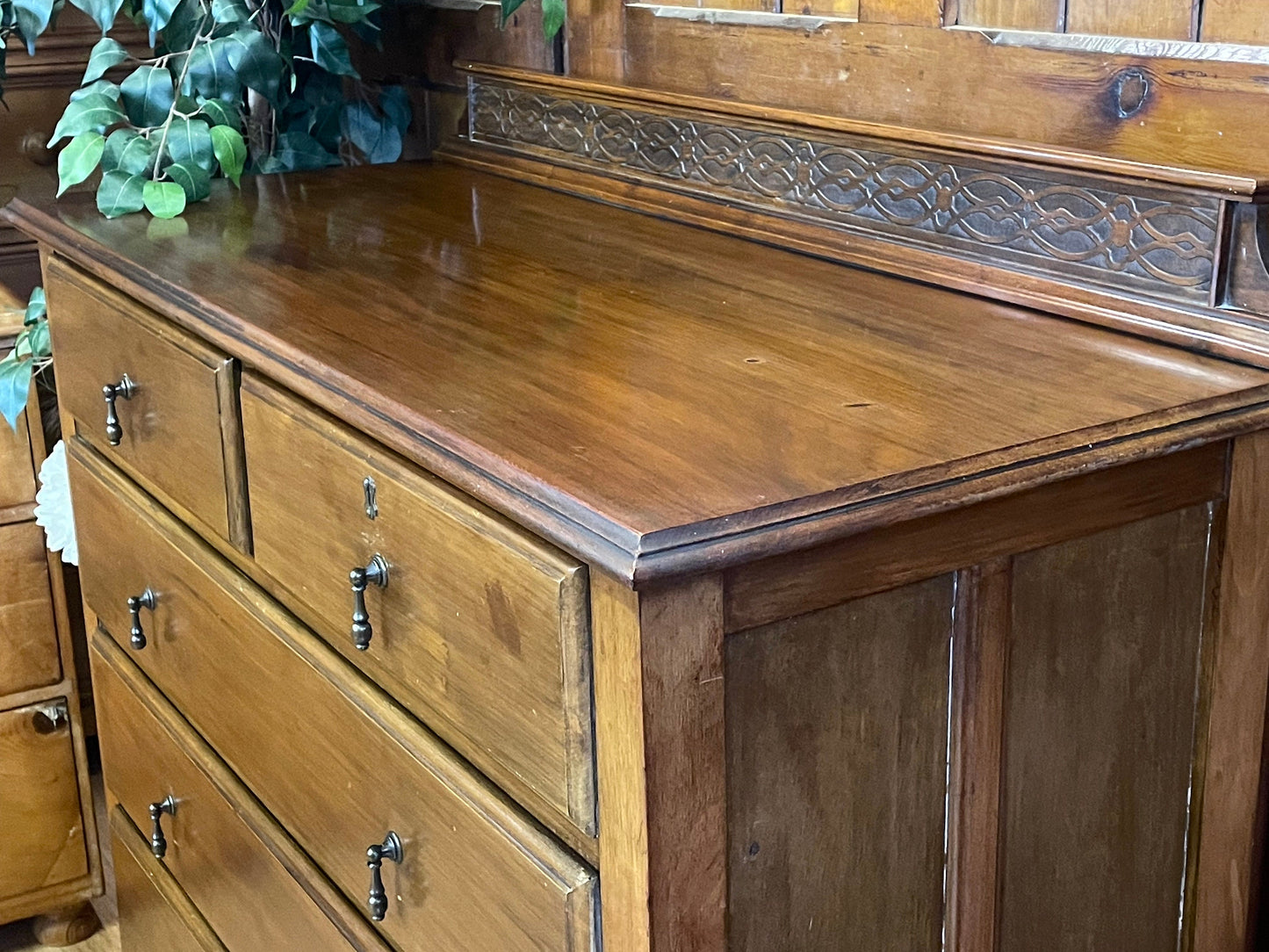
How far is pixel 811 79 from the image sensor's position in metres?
1.30

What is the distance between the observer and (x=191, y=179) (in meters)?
1.48

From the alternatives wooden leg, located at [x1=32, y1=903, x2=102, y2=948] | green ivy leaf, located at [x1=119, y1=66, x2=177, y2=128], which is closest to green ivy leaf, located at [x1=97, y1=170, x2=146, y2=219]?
green ivy leaf, located at [x1=119, y1=66, x2=177, y2=128]

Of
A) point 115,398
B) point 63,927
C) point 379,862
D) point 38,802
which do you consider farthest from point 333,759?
point 63,927

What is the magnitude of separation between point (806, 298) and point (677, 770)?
47cm

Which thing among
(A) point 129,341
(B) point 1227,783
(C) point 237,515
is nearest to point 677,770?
(B) point 1227,783

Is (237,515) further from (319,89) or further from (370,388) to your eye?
(319,89)

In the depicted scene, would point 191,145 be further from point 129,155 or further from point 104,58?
point 104,58

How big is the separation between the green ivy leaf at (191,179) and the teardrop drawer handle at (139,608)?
0.41 m

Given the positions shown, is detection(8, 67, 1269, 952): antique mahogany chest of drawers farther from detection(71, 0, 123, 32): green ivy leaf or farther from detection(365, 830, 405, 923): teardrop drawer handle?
detection(71, 0, 123, 32): green ivy leaf

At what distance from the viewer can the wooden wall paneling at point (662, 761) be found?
69cm

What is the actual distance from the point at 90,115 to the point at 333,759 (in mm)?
824

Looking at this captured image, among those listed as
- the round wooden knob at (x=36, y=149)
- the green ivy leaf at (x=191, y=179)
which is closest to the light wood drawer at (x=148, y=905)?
the green ivy leaf at (x=191, y=179)

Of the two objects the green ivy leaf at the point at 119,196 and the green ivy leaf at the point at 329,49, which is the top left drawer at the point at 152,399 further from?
the green ivy leaf at the point at 329,49

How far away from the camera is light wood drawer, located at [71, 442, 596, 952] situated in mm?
838
